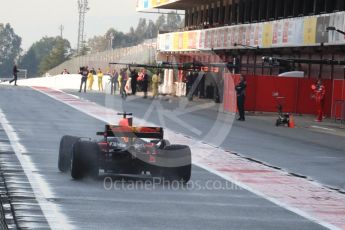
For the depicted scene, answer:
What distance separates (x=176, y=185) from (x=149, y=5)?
2671 inches

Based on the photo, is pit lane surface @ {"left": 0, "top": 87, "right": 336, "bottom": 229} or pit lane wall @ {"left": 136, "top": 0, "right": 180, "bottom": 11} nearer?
pit lane surface @ {"left": 0, "top": 87, "right": 336, "bottom": 229}

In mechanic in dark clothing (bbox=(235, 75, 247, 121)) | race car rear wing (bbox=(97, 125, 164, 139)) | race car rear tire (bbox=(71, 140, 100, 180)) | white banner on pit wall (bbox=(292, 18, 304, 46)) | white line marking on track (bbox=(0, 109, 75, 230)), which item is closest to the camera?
white line marking on track (bbox=(0, 109, 75, 230))

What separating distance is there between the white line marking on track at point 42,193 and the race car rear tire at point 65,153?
43cm

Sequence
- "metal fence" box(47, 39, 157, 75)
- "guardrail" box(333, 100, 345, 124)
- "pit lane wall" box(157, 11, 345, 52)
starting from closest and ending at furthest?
"guardrail" box(333, 100, 345, 124) < "pit lane wall" box(157, 11, 345, 52) < "metal fence" box(47, 39, 157, 75)

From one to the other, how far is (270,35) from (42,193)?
38.9 meters

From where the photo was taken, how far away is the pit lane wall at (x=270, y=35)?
41.2 metres

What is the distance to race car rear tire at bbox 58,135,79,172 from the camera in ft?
45.1

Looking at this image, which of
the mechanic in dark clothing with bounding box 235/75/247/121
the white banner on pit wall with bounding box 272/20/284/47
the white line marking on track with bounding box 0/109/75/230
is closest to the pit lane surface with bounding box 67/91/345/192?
the mechanic in dark clothing with bounding box 235/75/247/121

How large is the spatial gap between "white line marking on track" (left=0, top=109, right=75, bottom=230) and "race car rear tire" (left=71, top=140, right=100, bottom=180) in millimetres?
489

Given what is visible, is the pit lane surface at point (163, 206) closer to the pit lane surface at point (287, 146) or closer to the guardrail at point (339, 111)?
the pit lane surface at point (287, 146)

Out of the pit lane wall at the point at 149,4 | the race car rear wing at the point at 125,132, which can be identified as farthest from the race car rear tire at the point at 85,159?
the pit lane wall at the point at 149,4

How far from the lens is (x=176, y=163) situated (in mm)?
12938

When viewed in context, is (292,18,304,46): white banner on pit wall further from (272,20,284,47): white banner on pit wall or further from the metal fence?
the metal fence

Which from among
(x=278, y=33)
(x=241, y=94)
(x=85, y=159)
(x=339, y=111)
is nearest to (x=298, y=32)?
(x=278, y=33)
